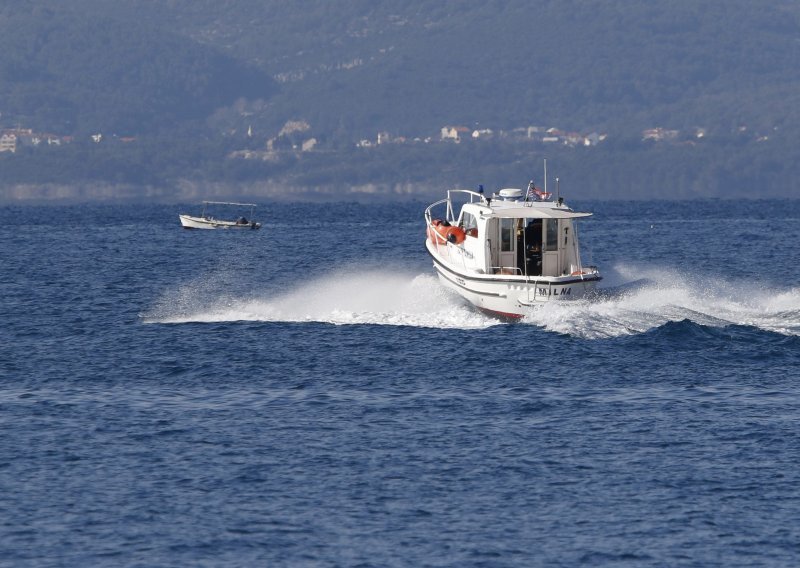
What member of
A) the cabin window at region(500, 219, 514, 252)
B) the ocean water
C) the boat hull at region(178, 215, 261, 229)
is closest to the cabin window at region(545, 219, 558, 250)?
the cabin window at region(500, 219, 514, 252)

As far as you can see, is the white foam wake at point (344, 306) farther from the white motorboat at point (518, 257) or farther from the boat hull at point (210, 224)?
the boat hull at point (210, 224)

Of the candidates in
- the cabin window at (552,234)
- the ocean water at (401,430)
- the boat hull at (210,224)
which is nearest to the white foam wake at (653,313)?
the ocean water at (401,430)

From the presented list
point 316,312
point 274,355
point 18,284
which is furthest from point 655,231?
point 274,355

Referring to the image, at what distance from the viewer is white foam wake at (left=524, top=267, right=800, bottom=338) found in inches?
2046

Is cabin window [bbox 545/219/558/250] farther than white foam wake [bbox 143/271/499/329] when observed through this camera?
Yes

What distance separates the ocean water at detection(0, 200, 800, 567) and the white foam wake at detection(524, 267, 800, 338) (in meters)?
0.12

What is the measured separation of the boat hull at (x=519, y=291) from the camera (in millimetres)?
52844

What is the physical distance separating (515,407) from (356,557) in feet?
40.9

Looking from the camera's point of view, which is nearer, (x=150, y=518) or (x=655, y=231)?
(x=150, y=518)

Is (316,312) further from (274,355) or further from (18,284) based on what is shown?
(18,284)

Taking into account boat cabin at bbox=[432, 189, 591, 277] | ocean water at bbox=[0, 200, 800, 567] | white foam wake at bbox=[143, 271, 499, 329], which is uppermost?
boat cabin at bbox=[432, 189, 591, 277]

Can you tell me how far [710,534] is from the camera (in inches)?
1212

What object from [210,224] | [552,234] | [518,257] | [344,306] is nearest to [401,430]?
[518,257]

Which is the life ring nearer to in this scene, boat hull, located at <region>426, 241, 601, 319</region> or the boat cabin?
the boat cabin
